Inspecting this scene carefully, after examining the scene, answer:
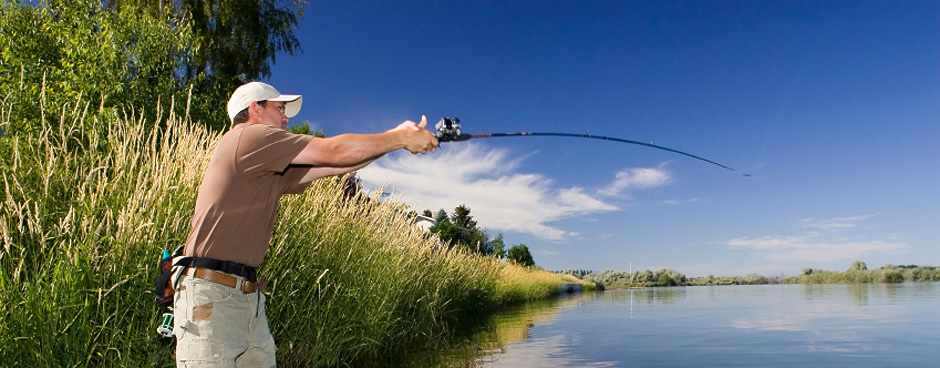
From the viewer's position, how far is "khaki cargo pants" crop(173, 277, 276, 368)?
264cm

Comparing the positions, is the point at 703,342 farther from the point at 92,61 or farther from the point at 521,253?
the point at 521,253

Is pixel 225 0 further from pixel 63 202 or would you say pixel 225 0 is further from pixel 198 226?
pixel 198 226

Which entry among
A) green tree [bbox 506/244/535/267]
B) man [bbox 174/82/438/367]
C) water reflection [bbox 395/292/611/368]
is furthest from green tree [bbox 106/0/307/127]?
green tree [bbox 506/244/535/267]

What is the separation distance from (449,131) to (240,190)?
0.95 m

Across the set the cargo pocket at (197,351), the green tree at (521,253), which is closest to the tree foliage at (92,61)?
the cargo pocket at (197,351)

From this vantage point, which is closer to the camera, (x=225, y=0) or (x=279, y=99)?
(x=279, y=99)

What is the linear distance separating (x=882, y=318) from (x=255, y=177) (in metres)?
15.2

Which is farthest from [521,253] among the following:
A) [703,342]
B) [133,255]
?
[133,255]

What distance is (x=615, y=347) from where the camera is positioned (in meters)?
8.98

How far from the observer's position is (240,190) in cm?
268

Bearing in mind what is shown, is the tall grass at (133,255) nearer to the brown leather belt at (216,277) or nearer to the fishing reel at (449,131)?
the brown leather belt at (216,277)

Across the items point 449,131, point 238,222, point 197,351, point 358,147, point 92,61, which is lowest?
point 197,351

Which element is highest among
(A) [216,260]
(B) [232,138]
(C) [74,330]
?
(B) [232,138]

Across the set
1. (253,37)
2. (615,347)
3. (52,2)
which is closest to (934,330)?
(615,347)
